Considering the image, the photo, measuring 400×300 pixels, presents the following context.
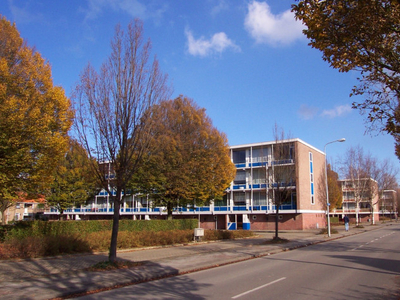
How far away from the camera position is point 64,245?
54.6ft

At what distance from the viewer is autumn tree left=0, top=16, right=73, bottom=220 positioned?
47.7 feet

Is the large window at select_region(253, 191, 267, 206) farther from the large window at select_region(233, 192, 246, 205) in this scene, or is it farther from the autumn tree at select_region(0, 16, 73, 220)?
the autumn tree at select_region(0, 16, 73, 220)

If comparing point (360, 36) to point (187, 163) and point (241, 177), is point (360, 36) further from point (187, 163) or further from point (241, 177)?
point (241, 177)

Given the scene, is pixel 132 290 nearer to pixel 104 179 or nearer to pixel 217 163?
pixel 104 179

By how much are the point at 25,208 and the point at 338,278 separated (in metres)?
84.3

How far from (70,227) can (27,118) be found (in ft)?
24.9

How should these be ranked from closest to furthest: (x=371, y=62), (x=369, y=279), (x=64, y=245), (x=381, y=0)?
(x=381, y=0)
(x=371, y=62)
(x=369, y=279)
(x=64, y=245)

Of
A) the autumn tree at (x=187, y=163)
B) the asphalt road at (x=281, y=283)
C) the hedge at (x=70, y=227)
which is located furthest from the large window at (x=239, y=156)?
the asphalt road at (x=281, y=283)

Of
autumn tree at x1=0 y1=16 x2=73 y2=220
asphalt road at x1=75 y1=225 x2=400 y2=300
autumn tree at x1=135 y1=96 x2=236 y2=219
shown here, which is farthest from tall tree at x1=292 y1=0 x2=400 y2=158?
autumn tree at x1=135 y1=96 x2=236 y2=219

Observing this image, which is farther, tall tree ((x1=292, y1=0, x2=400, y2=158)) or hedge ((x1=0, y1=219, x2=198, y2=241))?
hedge ((x1=0, y1=219, x2=198, y2=241))

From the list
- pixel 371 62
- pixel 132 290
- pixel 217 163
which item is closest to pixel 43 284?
pixel 132 290

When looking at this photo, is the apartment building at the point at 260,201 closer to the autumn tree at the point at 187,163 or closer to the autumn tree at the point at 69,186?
the autumn tree at the point at 69,186

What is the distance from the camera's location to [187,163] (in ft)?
93.7

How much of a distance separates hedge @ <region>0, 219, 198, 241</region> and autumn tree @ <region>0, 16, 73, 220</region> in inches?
67.2
